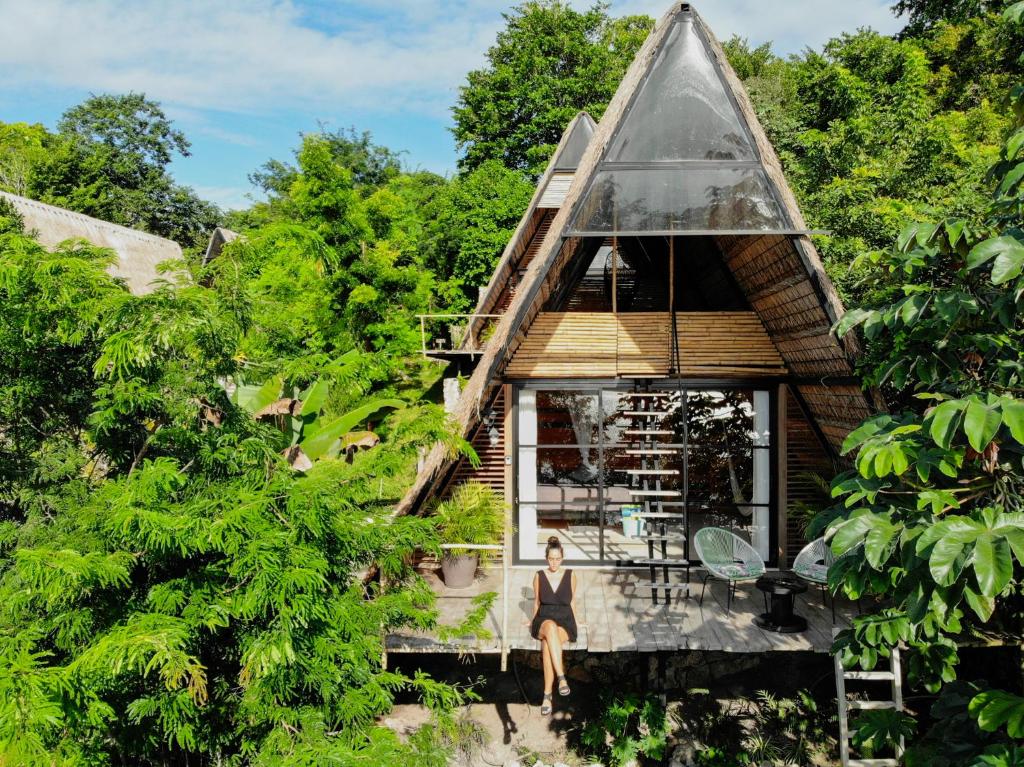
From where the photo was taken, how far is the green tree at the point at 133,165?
109 feet

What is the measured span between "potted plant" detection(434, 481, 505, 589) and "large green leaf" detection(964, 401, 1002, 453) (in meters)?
5.48

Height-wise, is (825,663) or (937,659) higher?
(937,659)

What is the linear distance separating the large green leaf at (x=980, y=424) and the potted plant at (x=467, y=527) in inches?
216

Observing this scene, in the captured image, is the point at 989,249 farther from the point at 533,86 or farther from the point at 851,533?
the point at 533,86

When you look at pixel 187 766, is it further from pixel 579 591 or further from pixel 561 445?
pixel 561 445

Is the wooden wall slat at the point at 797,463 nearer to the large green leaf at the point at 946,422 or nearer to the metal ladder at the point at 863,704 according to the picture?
the metal ladder at the point at 863,704

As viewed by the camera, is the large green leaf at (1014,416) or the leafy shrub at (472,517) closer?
the large green leaf at (1014,416)

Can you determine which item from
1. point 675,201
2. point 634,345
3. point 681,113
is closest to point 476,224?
point 634,345

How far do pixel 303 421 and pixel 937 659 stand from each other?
8708 mm

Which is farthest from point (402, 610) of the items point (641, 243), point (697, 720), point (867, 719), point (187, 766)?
point (641, 243)

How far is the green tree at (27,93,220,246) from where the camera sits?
33.1 m

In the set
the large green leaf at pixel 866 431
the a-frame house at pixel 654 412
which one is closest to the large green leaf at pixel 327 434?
the a-frame house at pixel 654 412

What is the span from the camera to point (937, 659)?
156 inches

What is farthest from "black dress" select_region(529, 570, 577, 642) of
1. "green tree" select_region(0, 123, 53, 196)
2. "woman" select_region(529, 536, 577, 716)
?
"green tree" select_region(0, 123, 53, 196)
